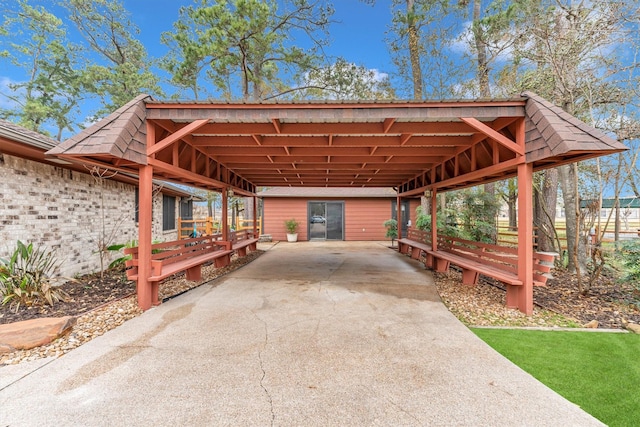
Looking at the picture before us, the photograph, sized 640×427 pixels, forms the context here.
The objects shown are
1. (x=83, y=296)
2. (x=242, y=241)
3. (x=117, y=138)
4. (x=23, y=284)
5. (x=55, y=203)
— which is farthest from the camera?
(x=242, y=241)

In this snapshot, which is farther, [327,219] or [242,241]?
[327,219]

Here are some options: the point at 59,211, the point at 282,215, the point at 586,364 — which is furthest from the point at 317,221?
the point at 586,364

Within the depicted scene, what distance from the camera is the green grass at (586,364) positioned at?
6.85ft

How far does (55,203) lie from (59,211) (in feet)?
0.59

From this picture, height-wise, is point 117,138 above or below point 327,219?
above

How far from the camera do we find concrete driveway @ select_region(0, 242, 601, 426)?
6.37ft

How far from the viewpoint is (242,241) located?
30.3ft

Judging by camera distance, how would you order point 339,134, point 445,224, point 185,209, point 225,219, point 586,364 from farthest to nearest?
point 185,209 → point 445,224 → point 225,219 → point 339,134 → point 586,364

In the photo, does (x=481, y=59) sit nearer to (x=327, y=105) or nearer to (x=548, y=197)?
(x=548, y=197)

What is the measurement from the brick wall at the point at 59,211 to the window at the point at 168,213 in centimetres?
271

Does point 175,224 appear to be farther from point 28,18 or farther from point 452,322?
point 28,18

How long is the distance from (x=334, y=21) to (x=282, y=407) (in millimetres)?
13071

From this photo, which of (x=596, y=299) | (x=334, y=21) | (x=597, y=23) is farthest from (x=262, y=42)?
(x=596, y=299)

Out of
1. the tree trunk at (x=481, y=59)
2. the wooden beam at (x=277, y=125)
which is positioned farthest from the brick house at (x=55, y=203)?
the tree trunk at (x=481, y=59)
